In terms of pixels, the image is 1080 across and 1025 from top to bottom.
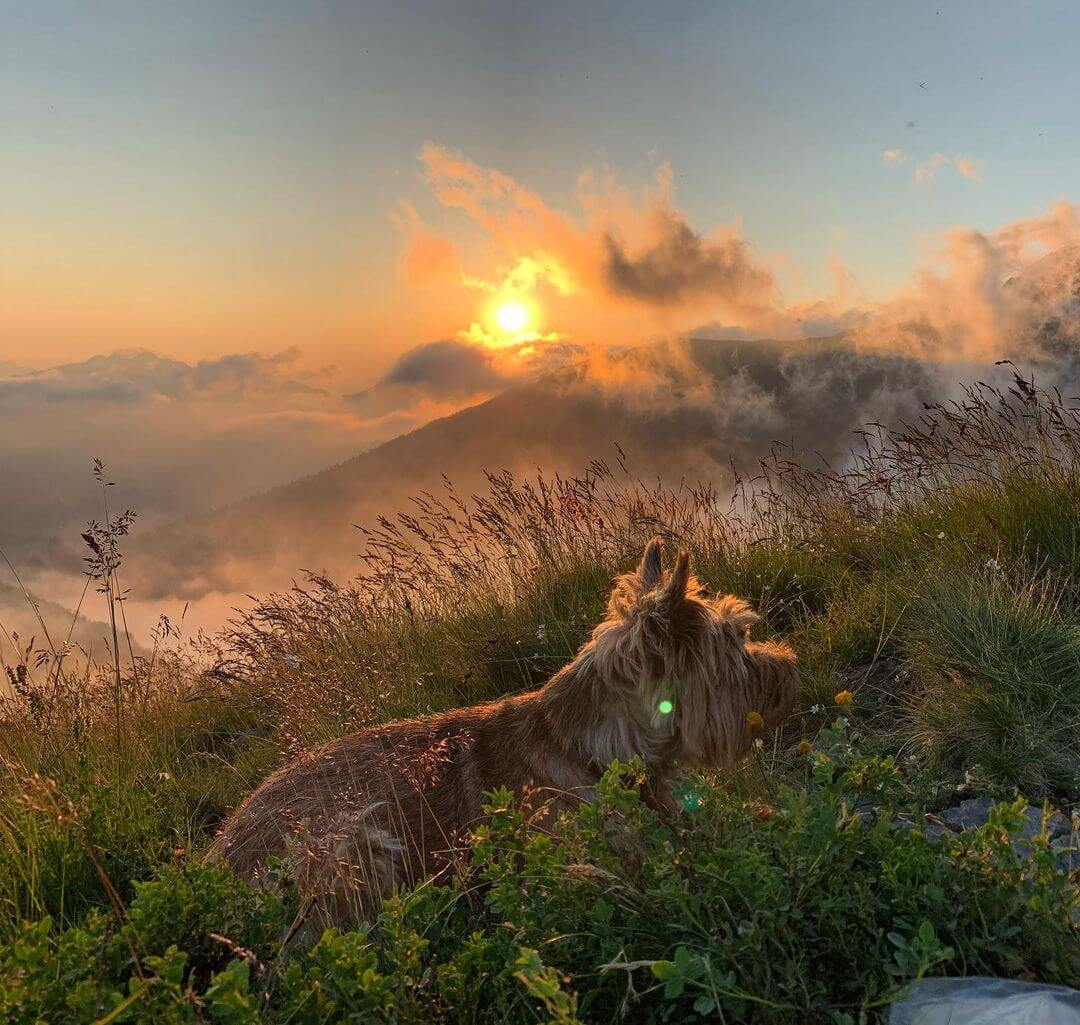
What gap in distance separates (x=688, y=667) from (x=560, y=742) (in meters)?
0.65

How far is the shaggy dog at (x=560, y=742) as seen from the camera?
360 cm

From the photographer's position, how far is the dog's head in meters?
3.82

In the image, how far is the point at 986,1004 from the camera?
6.38 ft

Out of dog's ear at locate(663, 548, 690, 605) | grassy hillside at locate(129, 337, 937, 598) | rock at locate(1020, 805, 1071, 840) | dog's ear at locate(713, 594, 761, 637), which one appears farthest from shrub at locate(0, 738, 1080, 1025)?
grassy hillside at locate(129, 337, 937, 598)

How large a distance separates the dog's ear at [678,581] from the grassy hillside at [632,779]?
0.79 meters

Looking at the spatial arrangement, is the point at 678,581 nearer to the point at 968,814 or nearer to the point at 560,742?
the point at 560,742

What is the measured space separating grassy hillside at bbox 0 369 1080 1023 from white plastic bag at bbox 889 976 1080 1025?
0.21 feet

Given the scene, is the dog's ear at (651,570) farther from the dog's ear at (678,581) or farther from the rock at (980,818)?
the rock at (980,818)

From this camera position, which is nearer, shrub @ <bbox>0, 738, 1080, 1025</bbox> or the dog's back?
shrub @ <bbox>0, 738, 1080, 1025</bbox>

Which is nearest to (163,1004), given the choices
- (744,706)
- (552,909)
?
(552,909)

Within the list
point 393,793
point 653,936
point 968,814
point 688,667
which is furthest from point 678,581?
point 968,814

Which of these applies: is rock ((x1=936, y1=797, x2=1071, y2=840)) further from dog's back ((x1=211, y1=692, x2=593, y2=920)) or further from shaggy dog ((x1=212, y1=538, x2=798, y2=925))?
dog's back ((x1=211, y1=692, x2=593, y2=920))

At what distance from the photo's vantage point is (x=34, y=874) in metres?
3.53

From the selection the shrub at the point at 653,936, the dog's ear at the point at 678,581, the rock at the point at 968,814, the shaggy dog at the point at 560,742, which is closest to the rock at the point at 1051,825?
the rock at the point at 968,814
